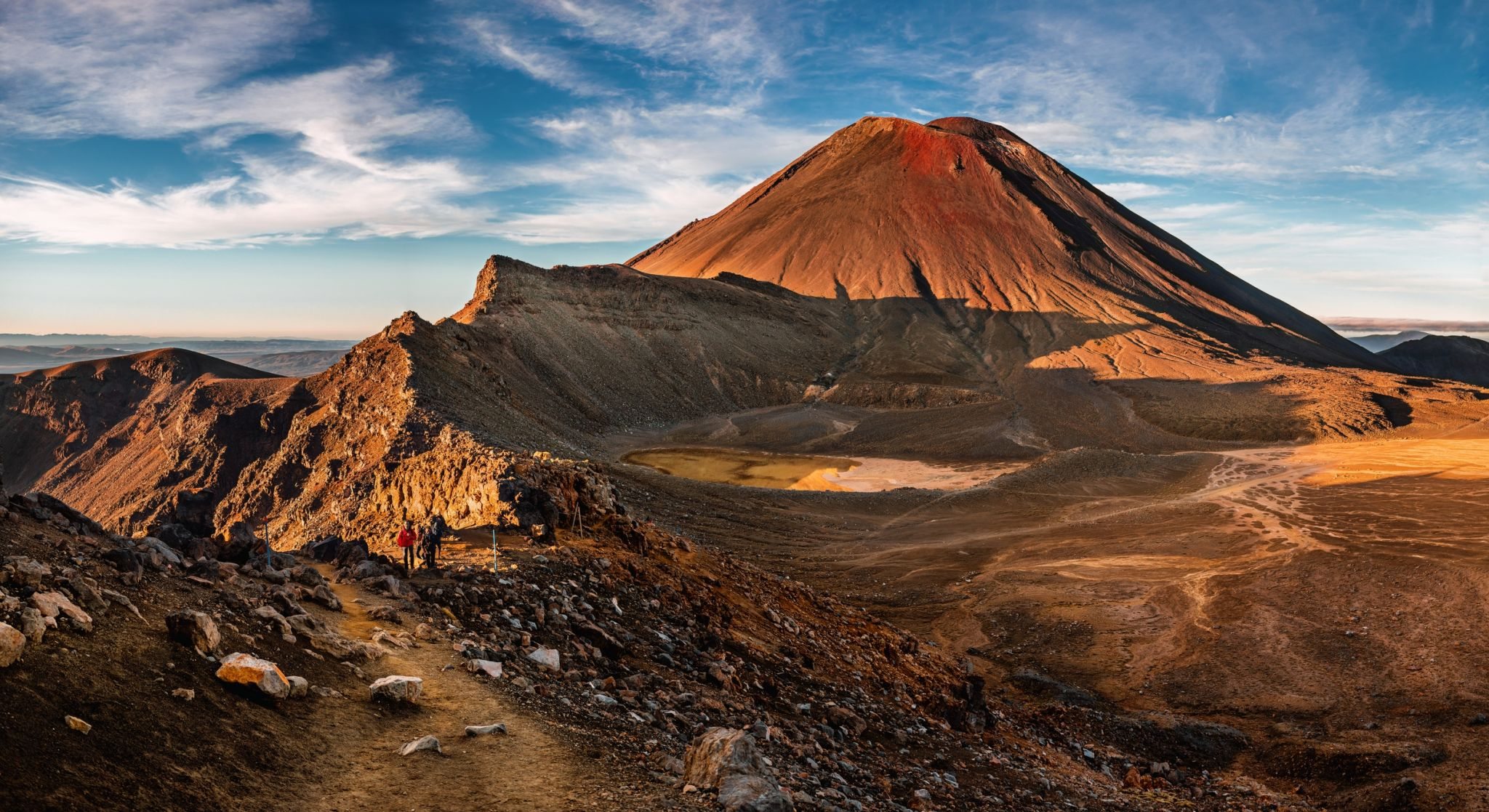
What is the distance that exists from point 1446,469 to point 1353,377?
41.3 m

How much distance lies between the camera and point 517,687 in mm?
8641

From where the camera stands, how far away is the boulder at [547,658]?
945cm

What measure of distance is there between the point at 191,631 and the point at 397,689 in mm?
1751

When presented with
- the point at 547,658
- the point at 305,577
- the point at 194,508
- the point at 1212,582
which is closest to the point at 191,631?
the point at 305,577

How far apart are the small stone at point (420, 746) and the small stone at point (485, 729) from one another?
0.34 meters

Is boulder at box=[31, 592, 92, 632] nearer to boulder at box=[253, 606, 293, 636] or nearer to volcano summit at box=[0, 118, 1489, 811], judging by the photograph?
boulder at box=[253, 606, 293, 636]

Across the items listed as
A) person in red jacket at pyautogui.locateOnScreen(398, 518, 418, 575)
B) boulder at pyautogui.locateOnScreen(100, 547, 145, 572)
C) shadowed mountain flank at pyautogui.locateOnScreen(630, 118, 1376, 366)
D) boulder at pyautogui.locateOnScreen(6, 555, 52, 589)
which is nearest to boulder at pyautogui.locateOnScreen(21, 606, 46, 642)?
boulder at pyautogui.locateOnScreen(6, 555, 52, 589)

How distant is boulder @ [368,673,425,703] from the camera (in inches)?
303

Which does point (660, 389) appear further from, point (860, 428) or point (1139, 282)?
point (1139, 282)

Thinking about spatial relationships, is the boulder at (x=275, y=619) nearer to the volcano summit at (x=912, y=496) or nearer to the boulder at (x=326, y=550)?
the volcano summit at (x=912, y=496)

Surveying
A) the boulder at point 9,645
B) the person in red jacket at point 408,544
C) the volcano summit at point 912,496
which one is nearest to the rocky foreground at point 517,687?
the boulder at point 9,645

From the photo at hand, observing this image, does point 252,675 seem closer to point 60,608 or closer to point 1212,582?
point 60,608

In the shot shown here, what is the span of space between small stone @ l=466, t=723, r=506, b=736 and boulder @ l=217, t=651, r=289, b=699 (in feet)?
5.02

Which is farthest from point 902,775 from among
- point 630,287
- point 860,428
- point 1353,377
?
point 1353,377
